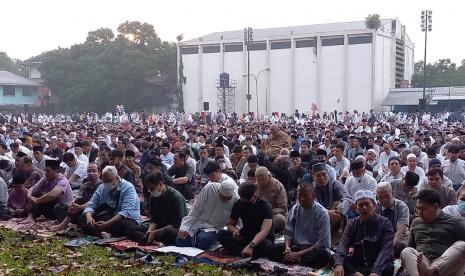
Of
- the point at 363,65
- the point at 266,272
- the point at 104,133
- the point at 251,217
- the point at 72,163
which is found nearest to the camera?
the point at 266,272

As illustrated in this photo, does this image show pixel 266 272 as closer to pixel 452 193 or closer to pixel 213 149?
pixel 452 193

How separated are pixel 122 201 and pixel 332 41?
147 feet

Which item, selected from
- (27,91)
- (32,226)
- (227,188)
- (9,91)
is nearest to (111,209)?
(32,226)

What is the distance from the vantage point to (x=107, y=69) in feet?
166

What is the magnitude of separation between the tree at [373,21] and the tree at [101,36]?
23072 millimetres

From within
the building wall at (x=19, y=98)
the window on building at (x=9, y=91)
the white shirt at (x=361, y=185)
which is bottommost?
the white shirt at (x=361, y=185)

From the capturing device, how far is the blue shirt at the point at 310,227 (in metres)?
6.95

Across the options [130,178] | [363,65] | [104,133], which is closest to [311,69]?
[363,65]

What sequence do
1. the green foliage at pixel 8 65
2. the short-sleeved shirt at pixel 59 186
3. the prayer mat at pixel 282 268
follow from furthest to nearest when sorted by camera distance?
1. the green foliage at pixel 8 65
2. the short-sleeved shirt at pixel 59 186
3. the prayer mat at pixel 282 268

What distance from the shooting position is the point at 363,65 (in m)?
49.9

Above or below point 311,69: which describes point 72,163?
below

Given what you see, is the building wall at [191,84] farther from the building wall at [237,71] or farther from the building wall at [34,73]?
the building wall at [34,73]

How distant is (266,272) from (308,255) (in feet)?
1.74

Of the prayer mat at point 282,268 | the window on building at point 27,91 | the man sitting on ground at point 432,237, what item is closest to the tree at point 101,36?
the window on building at point 27,91
